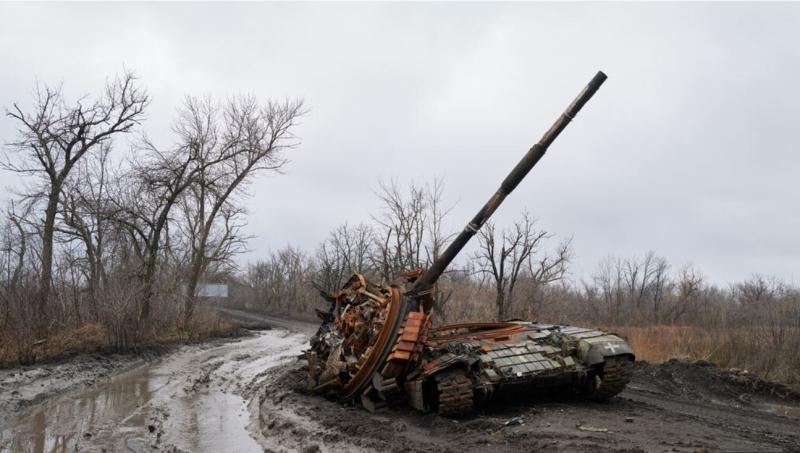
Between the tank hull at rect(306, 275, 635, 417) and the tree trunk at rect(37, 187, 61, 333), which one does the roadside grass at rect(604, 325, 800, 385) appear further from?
the tree trunk at rect(37, 187, 61, 333)

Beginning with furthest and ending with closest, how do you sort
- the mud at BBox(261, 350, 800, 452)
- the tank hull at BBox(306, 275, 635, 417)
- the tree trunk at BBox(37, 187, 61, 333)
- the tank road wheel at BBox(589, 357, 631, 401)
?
1. the tree trunk at BBox(37, 187, 61, 333)
2. the tank road wheel at BBox(589, 357, 631, 401)
3. the tank hull at BBox(306, 275, 635, 417)
4. the mud at BBox(261, 350, 800, 452)

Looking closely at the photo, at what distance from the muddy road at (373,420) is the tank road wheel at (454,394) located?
179 mm

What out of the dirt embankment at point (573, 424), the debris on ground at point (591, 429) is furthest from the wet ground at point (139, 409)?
the debris on ground at point (591, 429)

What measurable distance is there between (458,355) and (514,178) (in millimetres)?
2716

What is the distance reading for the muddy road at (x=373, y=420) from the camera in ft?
22.2

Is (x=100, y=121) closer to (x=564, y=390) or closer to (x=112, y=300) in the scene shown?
(x=112, y=300)

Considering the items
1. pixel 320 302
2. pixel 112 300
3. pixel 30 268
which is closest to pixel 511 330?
pixel 112 300

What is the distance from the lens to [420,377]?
8.41 meters

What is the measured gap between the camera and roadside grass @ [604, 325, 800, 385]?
40.1ft

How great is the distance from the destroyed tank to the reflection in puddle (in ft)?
6.54

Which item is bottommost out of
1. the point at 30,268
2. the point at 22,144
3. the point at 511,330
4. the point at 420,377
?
the point at 420,377

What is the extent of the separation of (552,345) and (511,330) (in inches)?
35.5

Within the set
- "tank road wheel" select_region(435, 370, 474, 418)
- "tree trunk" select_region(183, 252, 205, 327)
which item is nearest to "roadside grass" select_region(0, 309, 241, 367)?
"tree trunk" select_region(183, 252, 205, 327)

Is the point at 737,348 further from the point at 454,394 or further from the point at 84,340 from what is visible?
the point at 84,340
